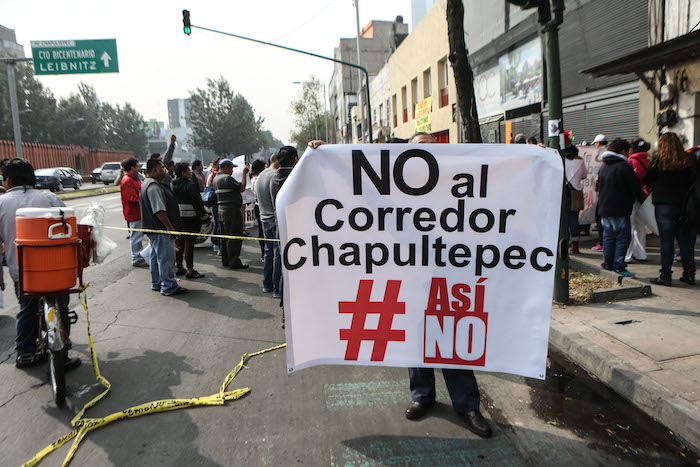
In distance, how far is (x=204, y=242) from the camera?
39.0ft

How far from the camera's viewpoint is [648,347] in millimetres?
4297

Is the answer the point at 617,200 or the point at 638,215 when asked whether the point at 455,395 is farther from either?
the point at 638,215

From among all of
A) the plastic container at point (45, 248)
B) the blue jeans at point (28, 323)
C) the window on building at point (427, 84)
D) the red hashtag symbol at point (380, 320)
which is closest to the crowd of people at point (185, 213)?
the blue jeans at point (28, 323)

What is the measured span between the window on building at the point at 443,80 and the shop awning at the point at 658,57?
477 inches

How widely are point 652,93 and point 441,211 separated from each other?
339 inches

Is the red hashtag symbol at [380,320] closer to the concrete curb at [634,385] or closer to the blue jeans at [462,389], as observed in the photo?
the blue jeans at [462,389]

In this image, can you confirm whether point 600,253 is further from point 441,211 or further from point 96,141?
point 96,141

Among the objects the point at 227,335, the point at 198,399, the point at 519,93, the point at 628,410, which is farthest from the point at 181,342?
the point at 519,93

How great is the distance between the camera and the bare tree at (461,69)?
6445mm

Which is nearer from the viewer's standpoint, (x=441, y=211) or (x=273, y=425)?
(x=441, y=211)

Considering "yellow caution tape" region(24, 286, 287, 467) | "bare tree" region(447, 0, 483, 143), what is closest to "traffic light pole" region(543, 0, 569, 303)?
"bare tree" region(447, 0, 483, 143)

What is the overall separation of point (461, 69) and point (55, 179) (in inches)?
1271

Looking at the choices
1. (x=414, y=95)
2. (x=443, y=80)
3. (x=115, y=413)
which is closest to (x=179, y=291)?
(x=115, y=413)

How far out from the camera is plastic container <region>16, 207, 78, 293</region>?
357 centimetres
